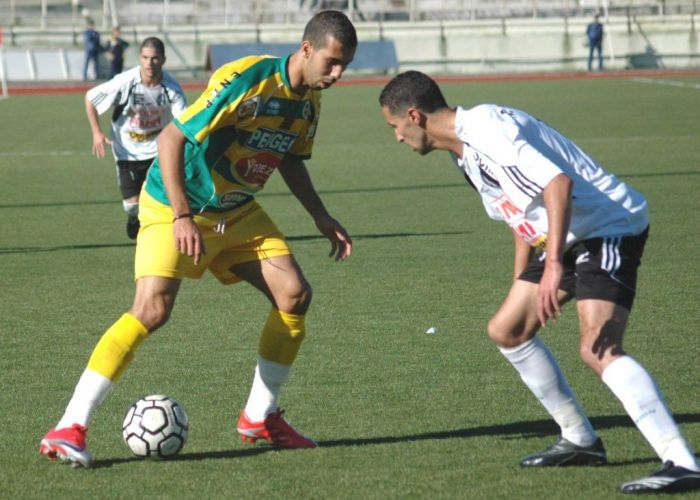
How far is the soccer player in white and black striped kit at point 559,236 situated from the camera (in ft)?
15.7

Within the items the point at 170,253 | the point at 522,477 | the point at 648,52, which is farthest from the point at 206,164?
the point at 648,52

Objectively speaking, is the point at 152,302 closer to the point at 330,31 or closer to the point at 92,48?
the point at 330,31

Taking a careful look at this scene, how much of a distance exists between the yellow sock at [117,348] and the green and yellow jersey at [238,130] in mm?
598

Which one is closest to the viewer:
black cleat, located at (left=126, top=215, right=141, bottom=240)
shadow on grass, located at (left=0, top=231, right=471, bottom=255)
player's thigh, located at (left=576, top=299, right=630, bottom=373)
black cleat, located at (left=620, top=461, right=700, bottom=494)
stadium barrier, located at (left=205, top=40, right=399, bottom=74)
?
black cleat, located at (left=620, top=461, right=700, bottom=494)

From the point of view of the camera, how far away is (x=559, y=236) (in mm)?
4688

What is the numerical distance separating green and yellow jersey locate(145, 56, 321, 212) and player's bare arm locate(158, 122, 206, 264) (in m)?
0.08

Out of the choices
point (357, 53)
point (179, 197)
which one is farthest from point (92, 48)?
point (179, 197)

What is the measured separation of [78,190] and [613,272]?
1307cm

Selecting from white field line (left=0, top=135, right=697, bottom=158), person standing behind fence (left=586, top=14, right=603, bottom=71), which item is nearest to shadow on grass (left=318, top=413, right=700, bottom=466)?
white field line (left=0, top=135, right=697, bottom=158)

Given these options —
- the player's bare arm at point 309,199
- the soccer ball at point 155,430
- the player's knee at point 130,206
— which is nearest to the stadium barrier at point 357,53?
the player's knee at point 130,206

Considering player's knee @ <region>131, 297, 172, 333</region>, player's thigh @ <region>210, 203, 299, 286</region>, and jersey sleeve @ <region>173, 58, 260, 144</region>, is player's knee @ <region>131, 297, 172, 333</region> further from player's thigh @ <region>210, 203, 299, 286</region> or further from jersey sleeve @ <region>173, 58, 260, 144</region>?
jersey sleeve @ <region>173, 58, 260, 144</region>

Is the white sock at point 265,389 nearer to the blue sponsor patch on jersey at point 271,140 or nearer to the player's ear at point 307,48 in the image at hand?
the blue sponsor patch on jersey at point 271,140

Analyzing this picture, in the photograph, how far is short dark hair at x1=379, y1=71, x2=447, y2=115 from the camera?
16.5 feet

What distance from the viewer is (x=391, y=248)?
1204cm
